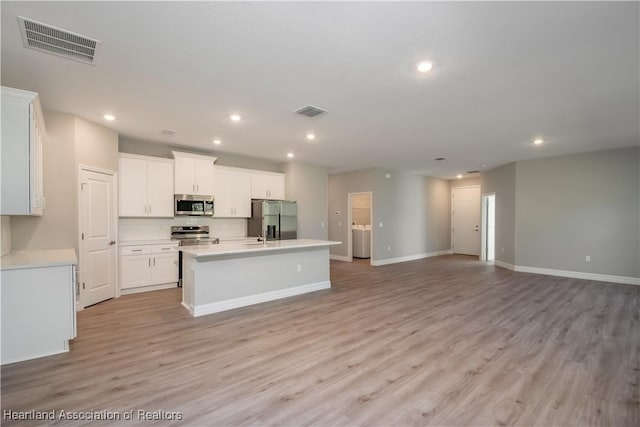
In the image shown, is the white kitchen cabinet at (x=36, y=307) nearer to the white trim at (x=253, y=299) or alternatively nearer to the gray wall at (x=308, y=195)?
the white trim at (x=253, y=299)

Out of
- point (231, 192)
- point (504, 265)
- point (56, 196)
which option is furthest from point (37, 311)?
point (504, 265)

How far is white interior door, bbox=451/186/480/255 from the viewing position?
988 centimetres

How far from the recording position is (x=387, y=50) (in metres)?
2.43

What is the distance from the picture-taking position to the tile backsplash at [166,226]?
5270 millimetres

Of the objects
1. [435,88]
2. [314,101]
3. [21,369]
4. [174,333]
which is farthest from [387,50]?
[21,369]

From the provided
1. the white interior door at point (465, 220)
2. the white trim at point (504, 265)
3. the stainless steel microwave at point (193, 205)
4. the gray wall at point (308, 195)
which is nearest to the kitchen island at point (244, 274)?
the stainless steel microwave at point (193, 205)

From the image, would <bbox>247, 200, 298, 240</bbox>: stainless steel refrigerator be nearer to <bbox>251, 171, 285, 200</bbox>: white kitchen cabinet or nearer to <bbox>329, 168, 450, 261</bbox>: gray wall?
<bbox>251, 171, 285, 200</bbox>: white kitchen cabinet

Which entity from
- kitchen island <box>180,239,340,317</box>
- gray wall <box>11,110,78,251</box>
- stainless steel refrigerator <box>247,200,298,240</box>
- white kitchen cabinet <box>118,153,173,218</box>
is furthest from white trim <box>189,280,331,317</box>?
white kitchen cabinet <box>118,153,173,218</box>

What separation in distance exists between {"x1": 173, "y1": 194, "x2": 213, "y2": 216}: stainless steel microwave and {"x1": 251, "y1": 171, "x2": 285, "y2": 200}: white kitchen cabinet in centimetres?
103

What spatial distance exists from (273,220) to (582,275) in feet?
21.8

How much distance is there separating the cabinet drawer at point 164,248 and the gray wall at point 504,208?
7565 millimetres

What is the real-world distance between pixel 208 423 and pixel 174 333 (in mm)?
1710

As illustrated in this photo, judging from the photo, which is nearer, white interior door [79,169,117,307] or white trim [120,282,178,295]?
white interior door [79,169,117,307]

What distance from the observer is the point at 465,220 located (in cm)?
1012
